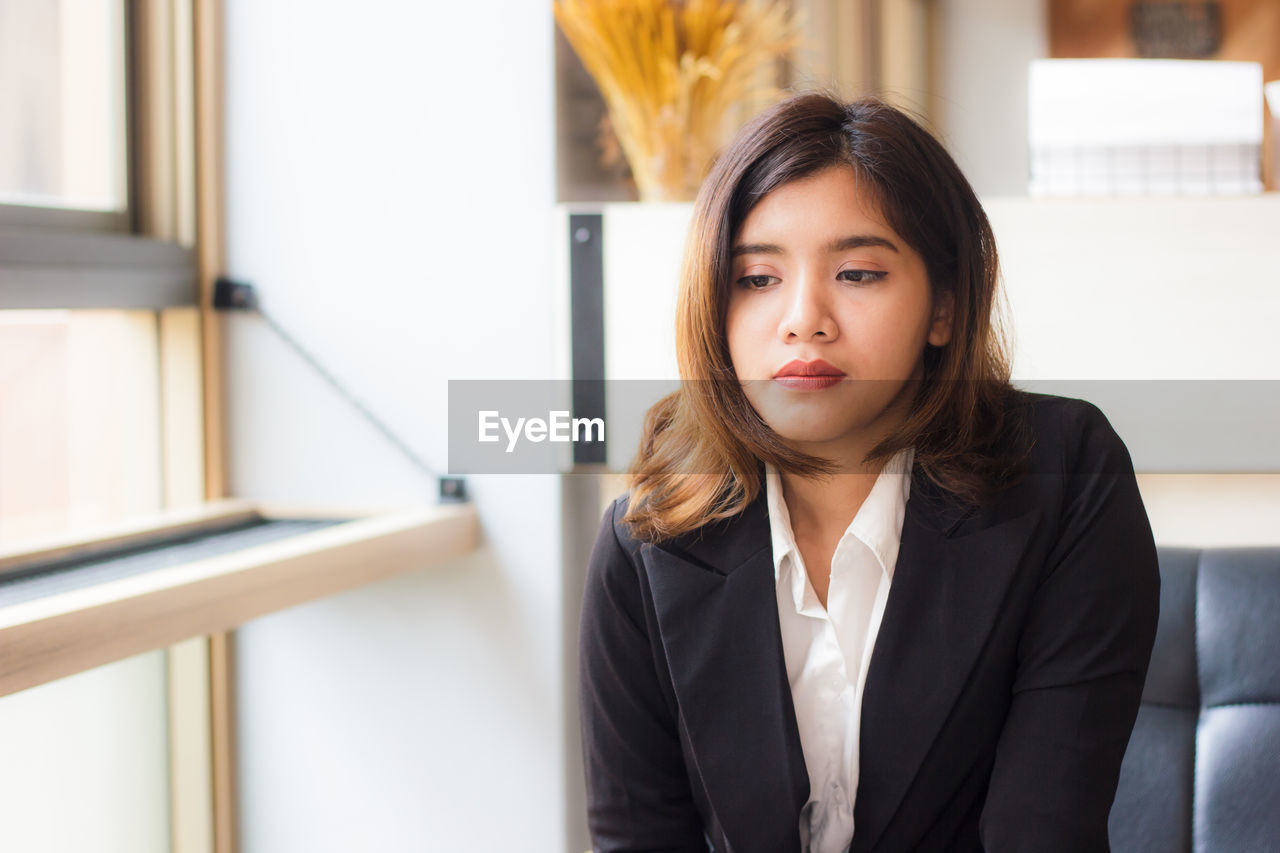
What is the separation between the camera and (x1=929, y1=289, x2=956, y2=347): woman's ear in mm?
971

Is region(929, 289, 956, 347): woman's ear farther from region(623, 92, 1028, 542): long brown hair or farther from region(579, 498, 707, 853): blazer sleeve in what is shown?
region(579, 498, 707, 853): blazer sleeve

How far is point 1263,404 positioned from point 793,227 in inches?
30.5

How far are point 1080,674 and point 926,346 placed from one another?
1.01 feet

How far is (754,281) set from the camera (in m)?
0.96

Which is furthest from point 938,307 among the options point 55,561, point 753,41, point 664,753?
point 55,561

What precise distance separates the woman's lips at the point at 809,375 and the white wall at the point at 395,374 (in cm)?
70

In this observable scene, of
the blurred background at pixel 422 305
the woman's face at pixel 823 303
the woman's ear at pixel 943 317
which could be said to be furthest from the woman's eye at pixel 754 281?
the blurred background at pixel 422 305

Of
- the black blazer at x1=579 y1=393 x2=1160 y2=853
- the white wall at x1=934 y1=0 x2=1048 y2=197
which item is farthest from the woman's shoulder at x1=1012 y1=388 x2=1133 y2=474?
the white wall at x1=934 y1=0 x2=1048 y2=197

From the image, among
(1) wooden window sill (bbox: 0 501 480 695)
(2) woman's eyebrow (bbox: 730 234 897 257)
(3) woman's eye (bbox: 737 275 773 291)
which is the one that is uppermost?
(2) woman's eyebrow (bbox: 730 234 897 257)

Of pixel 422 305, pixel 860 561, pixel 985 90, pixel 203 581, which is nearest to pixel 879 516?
pixel 860 561

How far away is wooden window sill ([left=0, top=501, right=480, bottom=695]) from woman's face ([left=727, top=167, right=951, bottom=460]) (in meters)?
0.65

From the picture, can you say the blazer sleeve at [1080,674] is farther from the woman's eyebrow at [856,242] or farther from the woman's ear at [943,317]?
the woman's eyebrow at [856,242]

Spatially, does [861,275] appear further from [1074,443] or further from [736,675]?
[736,675]

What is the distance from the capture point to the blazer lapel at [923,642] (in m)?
0.91
